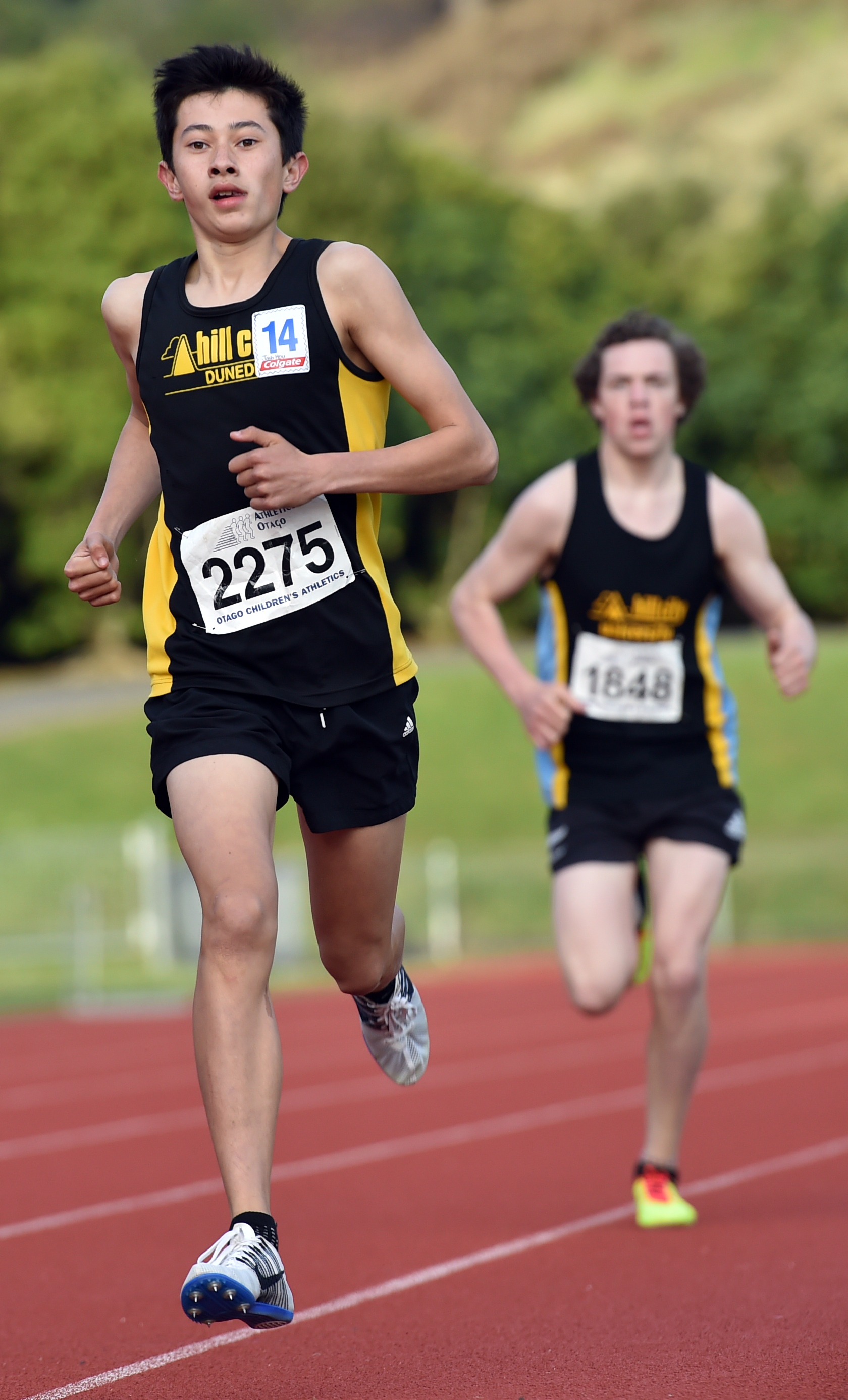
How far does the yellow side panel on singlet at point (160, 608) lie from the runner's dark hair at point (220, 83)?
772 mm

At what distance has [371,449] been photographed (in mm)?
3748

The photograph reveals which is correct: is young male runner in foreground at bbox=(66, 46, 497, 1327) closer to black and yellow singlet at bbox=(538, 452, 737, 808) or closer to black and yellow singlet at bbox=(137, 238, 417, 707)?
black and yellow singlet at bbox=(137, 238, 417, 707)

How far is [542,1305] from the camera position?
4.30m

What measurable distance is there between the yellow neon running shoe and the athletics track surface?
0.30 feet

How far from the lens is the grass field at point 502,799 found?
21.8 m

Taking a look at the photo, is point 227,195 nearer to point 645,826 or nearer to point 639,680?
point 639,680

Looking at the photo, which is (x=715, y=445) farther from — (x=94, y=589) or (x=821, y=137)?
(x=821, y=137)

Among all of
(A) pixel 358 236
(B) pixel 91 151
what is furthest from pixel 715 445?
(B) pixel 91 151

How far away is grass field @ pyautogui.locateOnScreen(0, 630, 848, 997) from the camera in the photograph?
2183 centimetres

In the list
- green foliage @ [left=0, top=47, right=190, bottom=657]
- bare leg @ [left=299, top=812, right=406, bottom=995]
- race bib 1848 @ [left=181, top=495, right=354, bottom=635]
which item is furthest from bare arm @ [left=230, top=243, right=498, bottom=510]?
green foliage @ [left=0, top=47, right=190, bottom=657]

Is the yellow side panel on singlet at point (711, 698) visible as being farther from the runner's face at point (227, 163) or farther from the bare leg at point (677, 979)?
the runner's face at point (227, 163)

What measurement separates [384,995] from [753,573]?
2.05m

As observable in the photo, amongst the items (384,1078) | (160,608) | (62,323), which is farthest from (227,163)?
(62,323)

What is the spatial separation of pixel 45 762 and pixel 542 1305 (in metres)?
26.6
